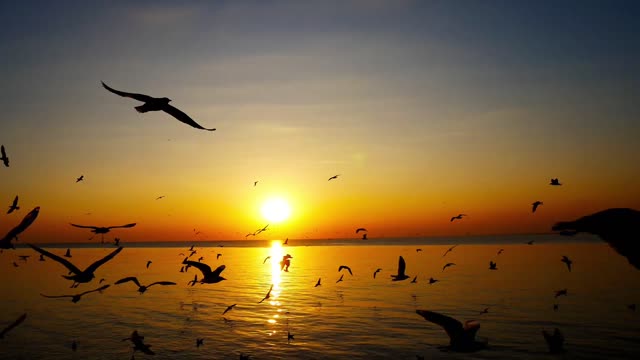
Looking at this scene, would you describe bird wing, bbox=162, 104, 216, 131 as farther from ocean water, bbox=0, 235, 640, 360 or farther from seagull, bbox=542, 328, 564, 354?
seagull, bbox=542, 328, 564, 354

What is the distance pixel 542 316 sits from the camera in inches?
1286

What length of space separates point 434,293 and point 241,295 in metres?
17.8

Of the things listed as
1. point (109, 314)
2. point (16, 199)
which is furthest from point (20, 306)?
point (16, 199)

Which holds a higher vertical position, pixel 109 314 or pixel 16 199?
pixel 16 199

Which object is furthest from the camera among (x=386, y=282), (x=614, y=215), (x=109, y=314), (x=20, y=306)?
(x=386, y=282)

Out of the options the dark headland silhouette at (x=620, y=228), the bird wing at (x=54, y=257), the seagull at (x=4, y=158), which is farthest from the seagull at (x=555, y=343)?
the seagull at (x=4, y=158)

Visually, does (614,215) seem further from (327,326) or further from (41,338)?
(41,338)

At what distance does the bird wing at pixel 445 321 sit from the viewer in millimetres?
13975

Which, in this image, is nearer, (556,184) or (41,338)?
(556,184)

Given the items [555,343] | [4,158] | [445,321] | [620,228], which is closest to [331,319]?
[555,343]

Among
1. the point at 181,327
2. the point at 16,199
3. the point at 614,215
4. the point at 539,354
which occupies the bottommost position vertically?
the point at 539,354

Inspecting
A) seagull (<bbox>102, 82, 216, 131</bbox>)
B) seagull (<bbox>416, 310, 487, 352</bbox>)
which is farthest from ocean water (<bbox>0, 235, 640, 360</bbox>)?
seagull (<bbox>102, 82, 216, 131</bbox>)

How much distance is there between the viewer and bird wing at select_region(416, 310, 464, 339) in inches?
550

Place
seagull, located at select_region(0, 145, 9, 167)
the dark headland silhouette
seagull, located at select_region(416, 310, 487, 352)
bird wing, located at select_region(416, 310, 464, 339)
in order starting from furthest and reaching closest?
seagull, located at select_region(416, 310, 487, 352)
bird wing, located at select_region(416, 310, 464, 339)
seagull, located at select_region(0, 145, 9, 167)
the dark headland silhouette
